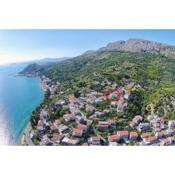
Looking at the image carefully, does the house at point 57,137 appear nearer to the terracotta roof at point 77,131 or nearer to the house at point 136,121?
the terracotta roof at point 77,131

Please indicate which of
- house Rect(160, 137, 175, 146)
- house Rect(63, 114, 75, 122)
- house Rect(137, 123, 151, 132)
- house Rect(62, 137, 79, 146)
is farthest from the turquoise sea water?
house Rect(160, 137, 175, 146)

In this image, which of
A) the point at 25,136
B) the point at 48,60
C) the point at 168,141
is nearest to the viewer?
the point at 168,141

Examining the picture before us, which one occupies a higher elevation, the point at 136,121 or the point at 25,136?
the point at 136,121

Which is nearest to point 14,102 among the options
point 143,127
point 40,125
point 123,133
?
point 40,125

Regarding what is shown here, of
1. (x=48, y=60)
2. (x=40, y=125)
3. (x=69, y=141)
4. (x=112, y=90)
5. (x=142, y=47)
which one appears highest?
(x=142, y=47)

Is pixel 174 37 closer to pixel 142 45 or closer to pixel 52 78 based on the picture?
pixel 142 45

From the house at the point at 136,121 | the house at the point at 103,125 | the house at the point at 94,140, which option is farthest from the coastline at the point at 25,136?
the house at the point at 136,121

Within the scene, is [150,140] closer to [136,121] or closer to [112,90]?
[136,121]
